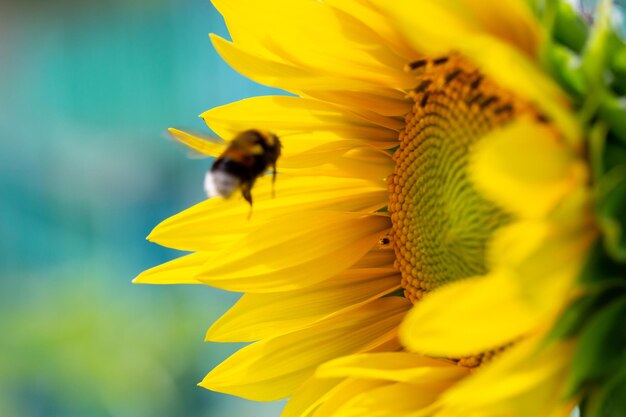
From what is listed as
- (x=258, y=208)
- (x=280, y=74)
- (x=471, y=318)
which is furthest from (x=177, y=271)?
(x=471, y=318)

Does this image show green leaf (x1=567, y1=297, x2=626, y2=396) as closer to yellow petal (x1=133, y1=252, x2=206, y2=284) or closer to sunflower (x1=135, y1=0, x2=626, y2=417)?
sunflower (x1=135, y1=0, x2=626, y2=417)

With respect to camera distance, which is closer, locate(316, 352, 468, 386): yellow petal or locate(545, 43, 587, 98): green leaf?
locate(545, 43, 587, 98): green leaf

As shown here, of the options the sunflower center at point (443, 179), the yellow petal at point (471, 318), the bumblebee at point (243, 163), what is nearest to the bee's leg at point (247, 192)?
the bumblebee at point (243, 163)

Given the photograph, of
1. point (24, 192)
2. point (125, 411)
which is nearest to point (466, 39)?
point (125, 411)

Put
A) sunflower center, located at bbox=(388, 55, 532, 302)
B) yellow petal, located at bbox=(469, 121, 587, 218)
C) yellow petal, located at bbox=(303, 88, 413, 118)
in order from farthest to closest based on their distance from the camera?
1. yellow petal, located at bbox=(303, 88, 413, 118)
2. sunflower center, located at bbox=(388, 55, 532, 302)
3. yellow petal, located at bbox=(469, 121, 587, 218)

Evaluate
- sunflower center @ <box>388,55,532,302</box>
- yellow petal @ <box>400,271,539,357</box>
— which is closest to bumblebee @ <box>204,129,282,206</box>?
sunflower center @ <box>388,55,532,302</box>

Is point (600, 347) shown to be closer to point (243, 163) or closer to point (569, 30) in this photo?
point (569, 30)

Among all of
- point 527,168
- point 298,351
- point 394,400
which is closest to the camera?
point 527,168
